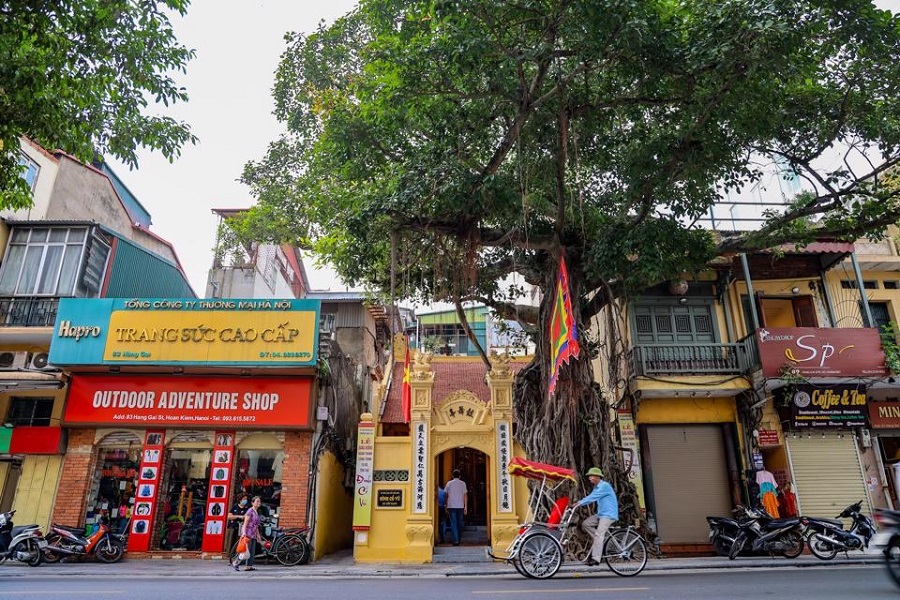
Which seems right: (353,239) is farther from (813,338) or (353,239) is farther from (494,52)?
(813,338)

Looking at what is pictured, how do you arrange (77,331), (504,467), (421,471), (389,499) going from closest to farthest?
(389,499) < (421,471) < (504,467) < (77,331)

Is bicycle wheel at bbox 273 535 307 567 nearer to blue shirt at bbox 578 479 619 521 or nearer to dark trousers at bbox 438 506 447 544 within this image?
dark trousers at bbox 438 506 447 544

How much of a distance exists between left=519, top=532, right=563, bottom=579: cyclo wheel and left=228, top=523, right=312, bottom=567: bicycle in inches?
214

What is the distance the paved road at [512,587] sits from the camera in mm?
7051

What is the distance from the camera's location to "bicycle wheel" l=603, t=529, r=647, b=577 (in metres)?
9.24

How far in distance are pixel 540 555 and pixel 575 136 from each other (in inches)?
272

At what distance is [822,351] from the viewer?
14633mm

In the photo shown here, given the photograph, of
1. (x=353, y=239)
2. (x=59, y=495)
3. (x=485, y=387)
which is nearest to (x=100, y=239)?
(x=59, y=495)

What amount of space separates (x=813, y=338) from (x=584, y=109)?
845 cm

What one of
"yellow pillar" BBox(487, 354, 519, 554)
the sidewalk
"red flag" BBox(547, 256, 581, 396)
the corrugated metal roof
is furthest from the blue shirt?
the corrugated metal roof

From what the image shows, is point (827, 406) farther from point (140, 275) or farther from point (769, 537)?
point (140, 275)

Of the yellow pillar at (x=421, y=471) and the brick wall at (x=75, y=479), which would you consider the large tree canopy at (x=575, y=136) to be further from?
the brick wall at (x=75, y=479)

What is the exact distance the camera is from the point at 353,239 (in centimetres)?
1280

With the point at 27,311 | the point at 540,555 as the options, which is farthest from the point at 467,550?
the point at 27,311
